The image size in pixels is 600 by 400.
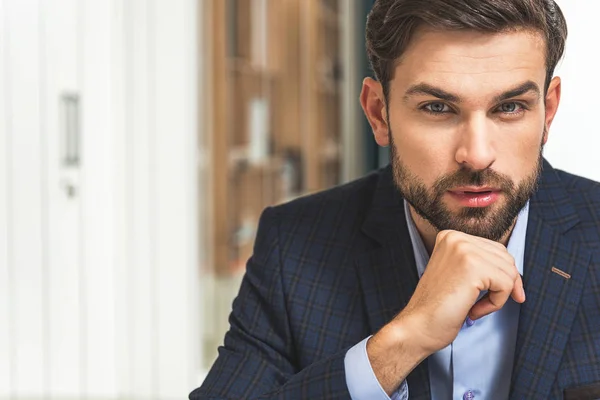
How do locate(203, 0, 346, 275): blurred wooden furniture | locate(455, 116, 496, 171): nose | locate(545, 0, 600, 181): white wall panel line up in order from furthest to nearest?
locate(203, 0, 346, 275): blurred wooden furniture < locate(545, 0, 600, 181): white wall panel < locate(455, 116, 496, 171): nose

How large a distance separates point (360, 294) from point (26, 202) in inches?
80.8

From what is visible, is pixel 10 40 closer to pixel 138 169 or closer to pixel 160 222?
pixel 138 169

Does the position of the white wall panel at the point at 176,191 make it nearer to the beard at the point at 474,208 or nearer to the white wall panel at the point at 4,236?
the white wall panel at the point at 4,236

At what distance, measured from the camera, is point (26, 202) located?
3.04 m

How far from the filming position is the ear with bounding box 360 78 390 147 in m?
1.34

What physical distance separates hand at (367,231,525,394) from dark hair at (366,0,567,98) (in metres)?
0.27

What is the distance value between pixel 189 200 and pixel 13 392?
968 millimetres

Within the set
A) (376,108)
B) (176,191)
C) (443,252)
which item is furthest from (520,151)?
(176,191)

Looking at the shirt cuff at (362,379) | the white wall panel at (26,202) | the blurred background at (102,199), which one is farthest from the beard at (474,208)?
the white wall panel at (26,202)

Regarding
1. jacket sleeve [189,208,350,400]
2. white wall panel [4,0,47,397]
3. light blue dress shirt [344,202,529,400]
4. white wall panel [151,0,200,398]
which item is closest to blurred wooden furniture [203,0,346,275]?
white wall panel [151,0,200,398]

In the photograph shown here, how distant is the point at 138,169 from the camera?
316 centimetres

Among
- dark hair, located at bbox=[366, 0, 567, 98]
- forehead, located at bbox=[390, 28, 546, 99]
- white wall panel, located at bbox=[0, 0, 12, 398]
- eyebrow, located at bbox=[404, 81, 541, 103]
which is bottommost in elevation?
white wall panel, located at bbox=[0, 0, 12, 398]

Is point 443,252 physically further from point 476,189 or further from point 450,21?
point 450,21

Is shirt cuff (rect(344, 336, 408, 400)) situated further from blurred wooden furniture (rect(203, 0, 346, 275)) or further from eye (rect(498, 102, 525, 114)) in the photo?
blurred wooden furniture (rect(203, 0, 346, 275))
